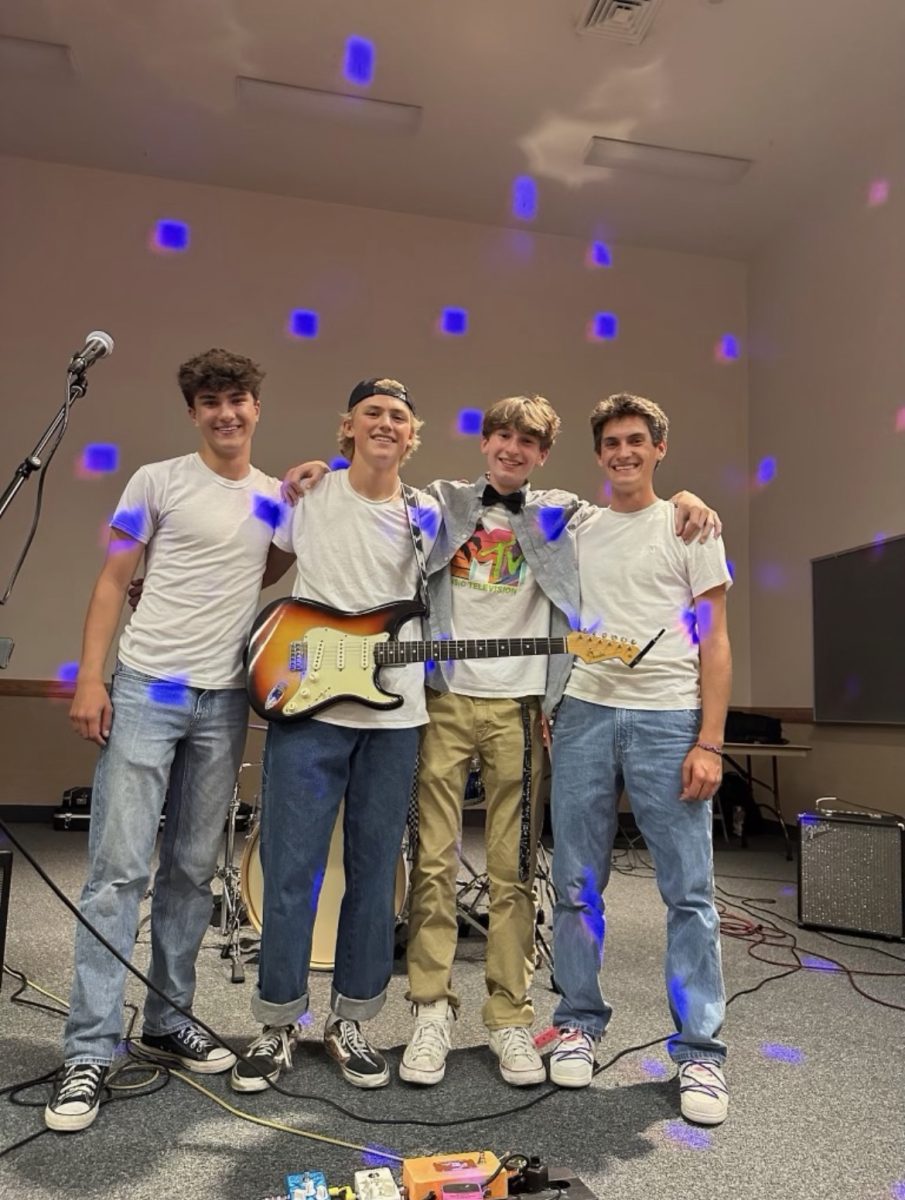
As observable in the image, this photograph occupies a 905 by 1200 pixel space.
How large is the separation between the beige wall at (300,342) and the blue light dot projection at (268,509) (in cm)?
393

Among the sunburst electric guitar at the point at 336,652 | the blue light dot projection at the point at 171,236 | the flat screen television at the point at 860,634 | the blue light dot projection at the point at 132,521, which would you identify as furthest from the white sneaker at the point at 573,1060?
the blue light dot projection at the point at 171,236

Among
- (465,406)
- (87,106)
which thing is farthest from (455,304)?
(87,106)

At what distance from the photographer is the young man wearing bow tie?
6.24ft

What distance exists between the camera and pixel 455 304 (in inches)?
240

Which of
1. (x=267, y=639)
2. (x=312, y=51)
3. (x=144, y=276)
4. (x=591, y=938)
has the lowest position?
(x=591, y=938)

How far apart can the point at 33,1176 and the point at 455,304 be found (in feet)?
18.3

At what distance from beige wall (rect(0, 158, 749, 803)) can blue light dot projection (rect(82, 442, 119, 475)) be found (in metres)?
0.05

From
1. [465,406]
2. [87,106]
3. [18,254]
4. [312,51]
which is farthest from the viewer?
[465,406]

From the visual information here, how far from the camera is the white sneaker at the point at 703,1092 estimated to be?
1.69 m

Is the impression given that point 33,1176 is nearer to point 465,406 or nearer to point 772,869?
point 772,869

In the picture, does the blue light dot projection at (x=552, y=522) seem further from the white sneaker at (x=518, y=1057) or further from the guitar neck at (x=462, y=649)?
the white sneaker at (x=518, y=1057)

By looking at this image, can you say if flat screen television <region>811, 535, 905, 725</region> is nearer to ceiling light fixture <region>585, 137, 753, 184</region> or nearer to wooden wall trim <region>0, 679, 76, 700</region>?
ceiling light fixture <region>585, 137, 753, 184</region>

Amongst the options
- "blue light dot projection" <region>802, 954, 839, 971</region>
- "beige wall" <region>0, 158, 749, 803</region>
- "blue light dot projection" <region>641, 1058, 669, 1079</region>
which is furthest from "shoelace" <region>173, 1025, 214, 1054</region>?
"beige wall" <region>0, 158, 749, 803</region>

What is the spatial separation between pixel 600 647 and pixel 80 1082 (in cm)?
128
